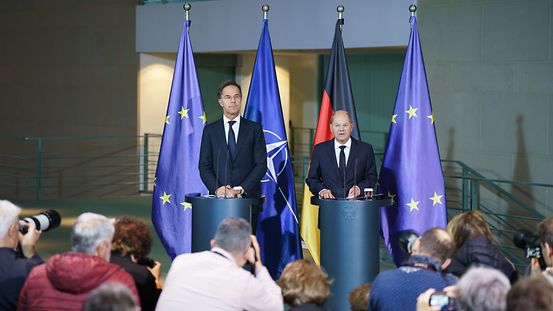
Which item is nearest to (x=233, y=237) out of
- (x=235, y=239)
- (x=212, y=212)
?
(x=235, y=239)

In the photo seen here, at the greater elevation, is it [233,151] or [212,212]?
[233,151]

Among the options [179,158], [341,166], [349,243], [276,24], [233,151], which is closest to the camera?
[349,243]

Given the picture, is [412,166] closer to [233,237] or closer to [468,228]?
[468,228]

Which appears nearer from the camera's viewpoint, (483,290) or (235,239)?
(483,290)

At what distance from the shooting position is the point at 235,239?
4.15 metres

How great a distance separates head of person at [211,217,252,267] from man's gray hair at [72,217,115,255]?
1.54ft

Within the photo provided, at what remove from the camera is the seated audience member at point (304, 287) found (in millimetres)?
3818

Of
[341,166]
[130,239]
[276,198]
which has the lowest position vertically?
[130,239]

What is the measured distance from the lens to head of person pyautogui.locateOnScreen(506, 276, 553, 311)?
2867mm

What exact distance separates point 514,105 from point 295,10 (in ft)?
12.3

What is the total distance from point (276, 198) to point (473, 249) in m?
2.81

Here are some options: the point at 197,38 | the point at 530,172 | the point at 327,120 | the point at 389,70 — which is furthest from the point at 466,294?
the point at 389,70

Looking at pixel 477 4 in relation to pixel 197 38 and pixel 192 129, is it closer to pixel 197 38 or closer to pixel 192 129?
pixel 192 129

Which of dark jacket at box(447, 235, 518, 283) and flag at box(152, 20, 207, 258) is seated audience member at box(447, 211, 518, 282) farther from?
flag at box(152, 20, 207, 258)
